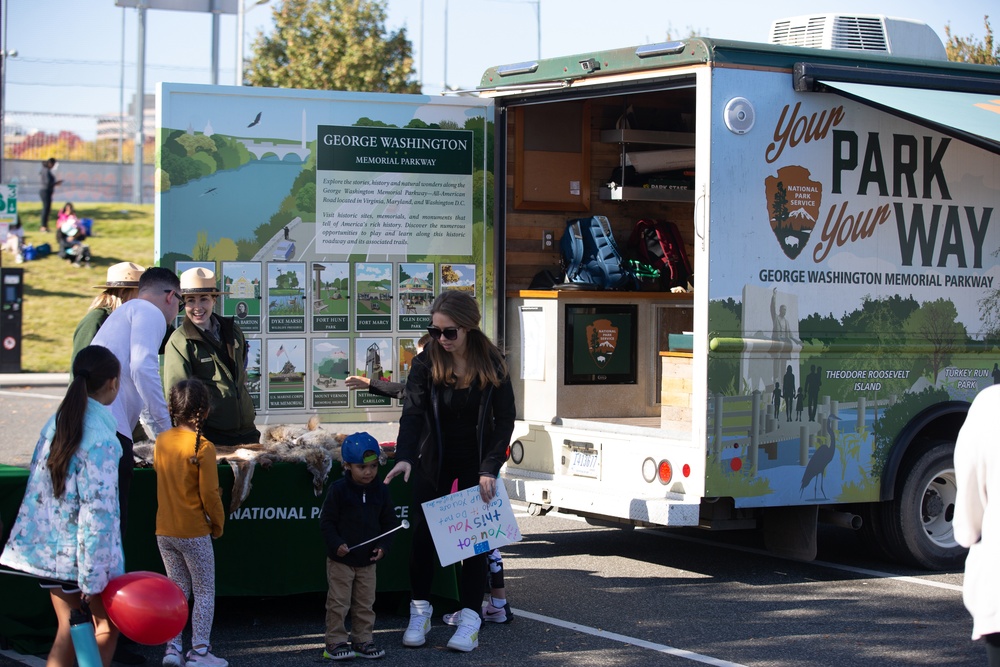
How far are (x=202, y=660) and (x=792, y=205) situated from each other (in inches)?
165

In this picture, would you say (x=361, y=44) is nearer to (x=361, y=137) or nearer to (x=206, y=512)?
(x=361, y=137)

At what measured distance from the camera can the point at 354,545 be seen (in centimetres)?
573

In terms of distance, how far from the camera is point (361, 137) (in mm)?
7879

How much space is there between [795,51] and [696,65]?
655mm

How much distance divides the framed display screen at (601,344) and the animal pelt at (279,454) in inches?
94.1

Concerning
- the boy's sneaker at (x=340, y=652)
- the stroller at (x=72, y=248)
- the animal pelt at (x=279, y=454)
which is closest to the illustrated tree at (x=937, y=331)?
the animal pelt at (x=279, y=454)

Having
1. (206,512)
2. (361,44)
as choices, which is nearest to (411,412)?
(206,512)

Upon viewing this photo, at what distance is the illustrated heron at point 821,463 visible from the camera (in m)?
7.31

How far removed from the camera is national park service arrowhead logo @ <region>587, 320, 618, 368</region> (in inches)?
339

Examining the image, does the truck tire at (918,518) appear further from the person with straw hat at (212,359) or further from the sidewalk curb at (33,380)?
the sidewalk curb at (33,380)

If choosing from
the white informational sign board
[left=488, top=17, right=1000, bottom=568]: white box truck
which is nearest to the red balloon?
[left=488, top=17, right=1000, bottom=568]: white box truck

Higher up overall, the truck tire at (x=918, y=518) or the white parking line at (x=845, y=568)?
the truck tire at (x=918, y=518)

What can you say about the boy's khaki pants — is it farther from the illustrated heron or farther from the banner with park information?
the illustrated heron

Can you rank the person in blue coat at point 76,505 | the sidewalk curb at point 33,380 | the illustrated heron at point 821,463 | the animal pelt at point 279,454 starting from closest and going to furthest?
the person in blue coat at point 76,505
the animal pelt at point 279,454
the illustrated heron at point 821,463
the sidewalk curb at point 33,380
